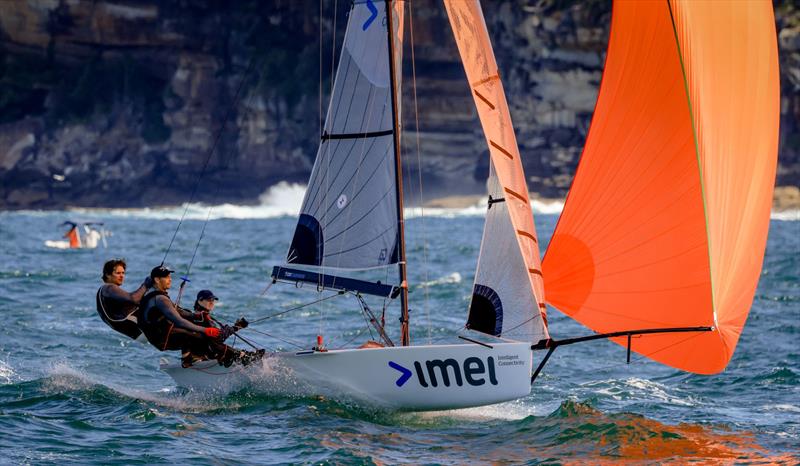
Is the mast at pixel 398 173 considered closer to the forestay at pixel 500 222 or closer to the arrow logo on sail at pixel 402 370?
the arrow logo on sail at pixel 402 370

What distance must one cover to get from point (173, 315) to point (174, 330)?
0.17m

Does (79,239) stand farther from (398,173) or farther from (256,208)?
(256,208)

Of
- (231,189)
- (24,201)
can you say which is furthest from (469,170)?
(24,201)

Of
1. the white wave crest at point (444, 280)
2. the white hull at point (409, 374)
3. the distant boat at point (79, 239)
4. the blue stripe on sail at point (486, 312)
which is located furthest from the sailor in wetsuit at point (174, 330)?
the distant boat at point (79, 239)

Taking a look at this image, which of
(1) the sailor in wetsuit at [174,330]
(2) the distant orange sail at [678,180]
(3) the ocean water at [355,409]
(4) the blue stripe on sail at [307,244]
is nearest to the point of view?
(3) the ocean water at [355,409]

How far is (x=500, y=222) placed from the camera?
30.1 feet

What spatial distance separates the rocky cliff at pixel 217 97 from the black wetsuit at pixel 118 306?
52343mm

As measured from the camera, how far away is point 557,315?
16484mm

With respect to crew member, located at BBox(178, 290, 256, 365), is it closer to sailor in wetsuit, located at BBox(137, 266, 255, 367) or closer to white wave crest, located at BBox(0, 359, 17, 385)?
sailor in wetsuit, located at BBox(137, 266, 255, 367)

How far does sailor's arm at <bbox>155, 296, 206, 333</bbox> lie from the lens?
9.23m

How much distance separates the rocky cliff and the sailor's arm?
52526 millimetres

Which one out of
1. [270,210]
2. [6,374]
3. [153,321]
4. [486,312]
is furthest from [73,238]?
[270,210]

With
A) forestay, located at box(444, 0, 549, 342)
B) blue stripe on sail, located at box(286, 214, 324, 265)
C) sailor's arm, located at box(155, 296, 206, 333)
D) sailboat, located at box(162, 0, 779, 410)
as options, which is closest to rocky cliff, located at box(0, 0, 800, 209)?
blue stripe on sail, located at box(286, 214, 324, 265)

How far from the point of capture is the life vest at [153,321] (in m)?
9.34
